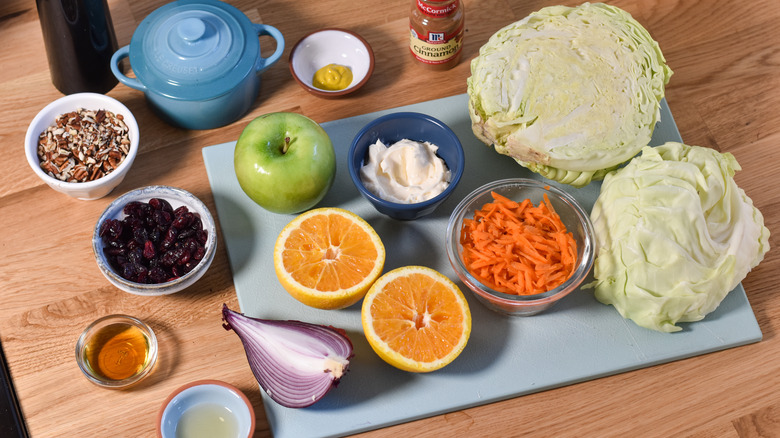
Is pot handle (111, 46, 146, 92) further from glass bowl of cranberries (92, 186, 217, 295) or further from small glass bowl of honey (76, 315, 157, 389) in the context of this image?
small glass bowl of honey (76, 315, 157, 389)

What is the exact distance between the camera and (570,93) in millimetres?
1579

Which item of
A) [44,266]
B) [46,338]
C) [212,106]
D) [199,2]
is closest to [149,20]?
[199,2]

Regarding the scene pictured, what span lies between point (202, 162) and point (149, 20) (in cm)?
36

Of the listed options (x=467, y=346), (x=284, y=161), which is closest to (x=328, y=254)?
(x=284, y=161)

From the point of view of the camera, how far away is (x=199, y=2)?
1.80 metres

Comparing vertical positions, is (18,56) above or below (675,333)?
above

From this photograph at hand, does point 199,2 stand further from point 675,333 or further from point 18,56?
point 675,333

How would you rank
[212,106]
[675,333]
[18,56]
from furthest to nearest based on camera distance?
[18,56] < [212,106] < [675,333]

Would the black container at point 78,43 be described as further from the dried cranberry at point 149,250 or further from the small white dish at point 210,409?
the small white dish at point 210,409

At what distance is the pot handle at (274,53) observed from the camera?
177 cm

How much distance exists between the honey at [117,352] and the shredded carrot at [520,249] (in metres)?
0.73

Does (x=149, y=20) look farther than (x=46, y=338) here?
Yes

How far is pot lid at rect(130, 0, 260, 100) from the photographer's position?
5.56ft

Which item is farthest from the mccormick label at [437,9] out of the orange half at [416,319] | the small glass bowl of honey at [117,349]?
the small glass bowl of honey at [117,349]
